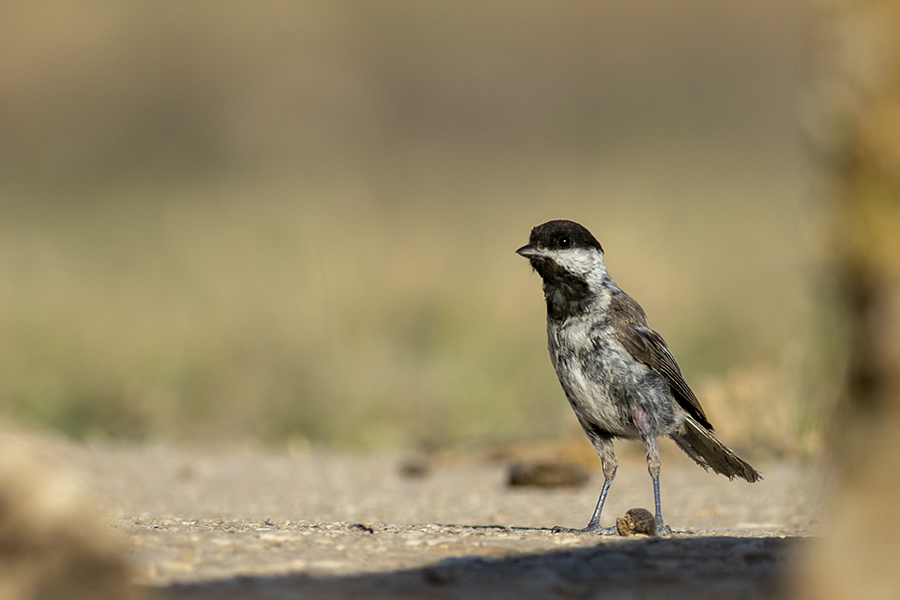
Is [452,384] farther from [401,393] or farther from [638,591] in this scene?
[638,591]

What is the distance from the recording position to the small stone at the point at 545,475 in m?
7.57

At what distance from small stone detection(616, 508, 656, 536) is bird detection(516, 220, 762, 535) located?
1.68ft

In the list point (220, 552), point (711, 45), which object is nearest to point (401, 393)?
point (220, 552)

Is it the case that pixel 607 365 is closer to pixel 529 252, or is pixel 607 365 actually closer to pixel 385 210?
pixel 529 252

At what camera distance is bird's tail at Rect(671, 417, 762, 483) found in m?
5.89

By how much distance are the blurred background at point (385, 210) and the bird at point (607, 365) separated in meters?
0.82

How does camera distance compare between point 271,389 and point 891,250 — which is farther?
point 271,389

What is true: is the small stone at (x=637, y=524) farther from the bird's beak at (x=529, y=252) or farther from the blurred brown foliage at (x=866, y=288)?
the blurred brown foliage at (x=866, y=288)

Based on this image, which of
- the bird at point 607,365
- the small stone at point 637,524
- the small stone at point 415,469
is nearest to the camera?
the small stone at point 637,524

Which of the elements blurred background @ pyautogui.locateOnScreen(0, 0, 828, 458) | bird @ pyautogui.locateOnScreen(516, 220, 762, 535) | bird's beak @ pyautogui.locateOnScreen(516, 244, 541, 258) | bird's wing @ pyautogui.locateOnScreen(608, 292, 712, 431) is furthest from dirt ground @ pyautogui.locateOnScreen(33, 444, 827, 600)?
bird's beak @ pyautogui.locateOnScreen(516, 244, 541, 258)

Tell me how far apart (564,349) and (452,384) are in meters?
4.80

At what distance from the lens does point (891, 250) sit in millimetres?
3041

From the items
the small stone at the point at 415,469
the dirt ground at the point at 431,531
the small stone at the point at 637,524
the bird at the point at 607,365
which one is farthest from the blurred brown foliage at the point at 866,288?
the small stone at the point at 415,469

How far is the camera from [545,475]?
761cm
